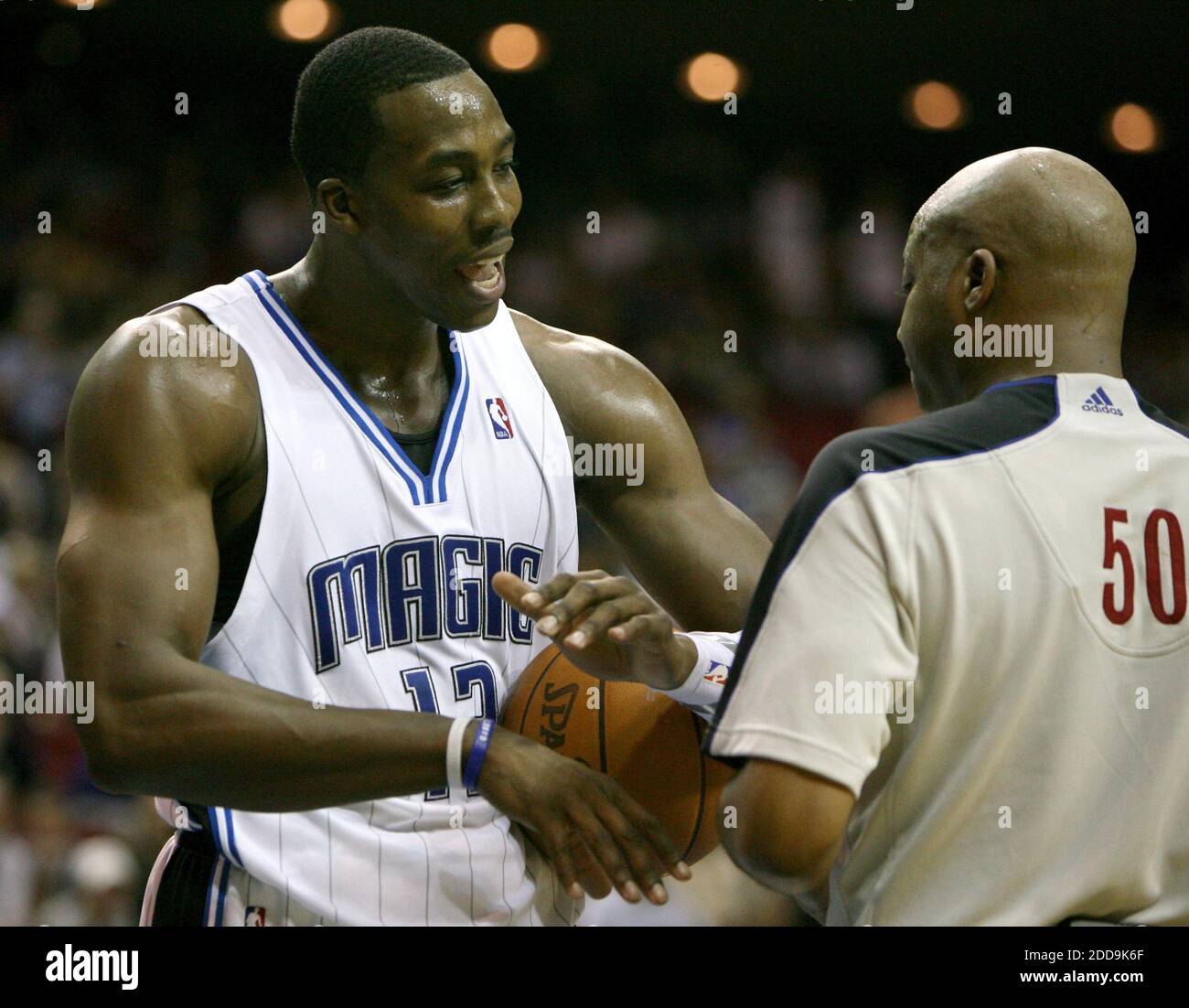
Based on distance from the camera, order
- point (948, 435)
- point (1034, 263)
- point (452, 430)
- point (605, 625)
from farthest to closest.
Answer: point (452, 430)
point (605, 625)
point (1034, 263)
point (948, 435)

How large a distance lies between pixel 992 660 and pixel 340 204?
A: 1637mm

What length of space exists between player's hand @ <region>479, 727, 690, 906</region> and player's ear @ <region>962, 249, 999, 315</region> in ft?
3.25

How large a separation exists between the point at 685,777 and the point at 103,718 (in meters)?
1.01

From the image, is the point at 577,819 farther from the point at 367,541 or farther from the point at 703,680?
the point at 367,541

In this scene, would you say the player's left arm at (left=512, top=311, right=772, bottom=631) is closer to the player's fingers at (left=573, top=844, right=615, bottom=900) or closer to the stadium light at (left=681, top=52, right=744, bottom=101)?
the player's fingers at (left=573, top=844, right=615, bottom=900)

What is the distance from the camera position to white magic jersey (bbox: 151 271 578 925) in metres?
2.82

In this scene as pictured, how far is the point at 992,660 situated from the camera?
2105mm

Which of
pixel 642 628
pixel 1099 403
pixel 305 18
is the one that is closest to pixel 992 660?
pixel 1099 403

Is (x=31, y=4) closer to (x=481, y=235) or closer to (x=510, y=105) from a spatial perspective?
(x=510, y=105)

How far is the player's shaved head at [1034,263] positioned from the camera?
2293mm

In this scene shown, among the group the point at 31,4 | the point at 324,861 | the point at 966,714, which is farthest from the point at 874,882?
the point at 31,4

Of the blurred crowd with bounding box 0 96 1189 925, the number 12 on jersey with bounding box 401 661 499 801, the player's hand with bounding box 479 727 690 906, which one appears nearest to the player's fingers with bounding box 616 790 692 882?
the player's hand with bounding box 479 727 690 906

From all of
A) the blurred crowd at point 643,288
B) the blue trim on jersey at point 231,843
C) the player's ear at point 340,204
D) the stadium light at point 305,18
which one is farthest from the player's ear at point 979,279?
the stadium light at point 305,18

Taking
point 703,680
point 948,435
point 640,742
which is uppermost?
point 948,435
